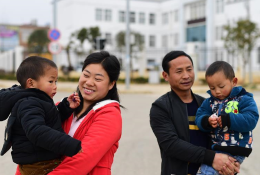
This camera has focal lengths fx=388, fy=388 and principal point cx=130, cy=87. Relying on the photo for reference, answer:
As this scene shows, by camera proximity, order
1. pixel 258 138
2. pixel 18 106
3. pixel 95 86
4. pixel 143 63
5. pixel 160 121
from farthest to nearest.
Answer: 1. pixel 143 63
2. pixel 258 138
3. pixel 160 121
4. pixel 95 86
5. pixel 18 106

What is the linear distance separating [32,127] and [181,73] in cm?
112

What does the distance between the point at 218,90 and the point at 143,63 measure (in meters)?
28.6

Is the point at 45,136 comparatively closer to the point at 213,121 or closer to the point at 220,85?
the point at 213,121

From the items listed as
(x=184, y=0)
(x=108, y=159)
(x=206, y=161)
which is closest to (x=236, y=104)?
(x=206, y=161)

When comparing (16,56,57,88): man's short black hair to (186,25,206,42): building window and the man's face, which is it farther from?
(186,25,206,42): building window

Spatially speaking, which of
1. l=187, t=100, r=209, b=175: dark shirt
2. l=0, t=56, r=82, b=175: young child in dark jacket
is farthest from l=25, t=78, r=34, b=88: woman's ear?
l=187, t=100, r=209, b=175: dark shirt

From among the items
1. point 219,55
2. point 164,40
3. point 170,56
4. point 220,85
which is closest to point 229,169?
point 220,85

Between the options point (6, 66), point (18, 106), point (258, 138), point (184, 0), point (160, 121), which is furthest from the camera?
point (184, 0)

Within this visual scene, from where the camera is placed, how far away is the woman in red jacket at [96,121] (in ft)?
6.86

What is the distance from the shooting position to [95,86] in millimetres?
2375

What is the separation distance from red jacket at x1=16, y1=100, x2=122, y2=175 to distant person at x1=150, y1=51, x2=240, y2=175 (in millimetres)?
370

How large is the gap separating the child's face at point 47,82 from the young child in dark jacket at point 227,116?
0.95 m

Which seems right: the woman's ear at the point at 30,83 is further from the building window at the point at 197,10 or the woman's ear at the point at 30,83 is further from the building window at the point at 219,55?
the building window at the point at 197,10

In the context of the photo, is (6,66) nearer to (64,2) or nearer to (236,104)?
(64,2)
